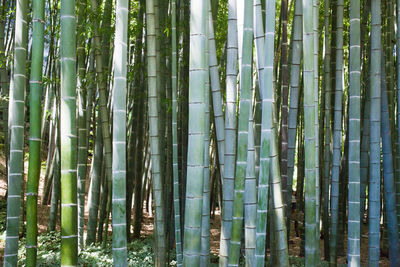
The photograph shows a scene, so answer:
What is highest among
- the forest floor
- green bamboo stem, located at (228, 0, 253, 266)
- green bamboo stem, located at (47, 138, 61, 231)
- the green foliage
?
green bamboo stem, located at (228, 0, 253, 266)

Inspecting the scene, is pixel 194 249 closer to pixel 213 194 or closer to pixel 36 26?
pixel 36 26

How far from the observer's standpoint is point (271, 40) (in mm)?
2045

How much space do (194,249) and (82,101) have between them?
9.67 ft

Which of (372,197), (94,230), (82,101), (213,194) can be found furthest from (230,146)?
(213,194)

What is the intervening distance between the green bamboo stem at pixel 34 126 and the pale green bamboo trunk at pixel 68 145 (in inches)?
8.3

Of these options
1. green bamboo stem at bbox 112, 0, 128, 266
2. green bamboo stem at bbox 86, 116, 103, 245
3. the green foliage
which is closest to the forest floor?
the green foliage

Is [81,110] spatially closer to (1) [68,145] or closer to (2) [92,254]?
(2) [92,254]

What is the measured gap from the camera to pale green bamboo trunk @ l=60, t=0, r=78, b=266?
1.86m

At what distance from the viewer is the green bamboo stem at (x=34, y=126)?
6.59 feet

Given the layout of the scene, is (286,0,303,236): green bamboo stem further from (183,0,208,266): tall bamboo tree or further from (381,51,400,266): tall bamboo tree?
(183,0,208,266): tall bamboo tree

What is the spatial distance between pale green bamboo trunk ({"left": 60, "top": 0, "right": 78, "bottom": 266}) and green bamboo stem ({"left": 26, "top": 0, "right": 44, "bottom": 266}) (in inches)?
8.3

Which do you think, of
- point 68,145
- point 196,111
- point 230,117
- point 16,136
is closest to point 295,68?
point 230,117

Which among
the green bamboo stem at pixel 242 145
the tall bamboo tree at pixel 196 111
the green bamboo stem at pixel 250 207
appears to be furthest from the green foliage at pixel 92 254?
the tall bamboo tree at pixel 196 111

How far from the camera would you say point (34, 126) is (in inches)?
79.7
